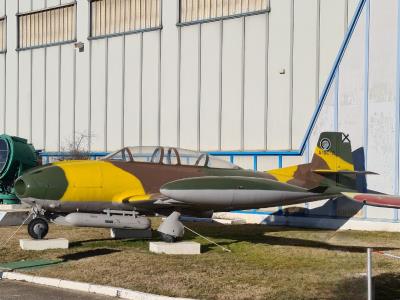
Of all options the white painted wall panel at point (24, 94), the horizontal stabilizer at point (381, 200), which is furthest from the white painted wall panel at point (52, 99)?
the horizontal stabilizer at point (381, 200)

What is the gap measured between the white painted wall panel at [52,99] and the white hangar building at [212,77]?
5cm

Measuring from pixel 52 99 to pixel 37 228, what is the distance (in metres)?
14.3

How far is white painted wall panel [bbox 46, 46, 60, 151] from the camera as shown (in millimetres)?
26750

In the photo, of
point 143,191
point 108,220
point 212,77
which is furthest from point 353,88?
point 108,220

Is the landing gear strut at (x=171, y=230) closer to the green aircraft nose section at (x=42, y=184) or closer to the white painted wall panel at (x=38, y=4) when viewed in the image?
the green aircraft nose section at (x=42, y=184)

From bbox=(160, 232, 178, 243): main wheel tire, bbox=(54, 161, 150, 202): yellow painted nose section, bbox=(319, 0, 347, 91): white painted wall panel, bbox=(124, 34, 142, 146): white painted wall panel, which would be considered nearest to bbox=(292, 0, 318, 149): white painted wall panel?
bbox=(319, 0, 347, 91): white painted wall panel

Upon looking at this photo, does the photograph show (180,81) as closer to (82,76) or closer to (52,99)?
(82,76)

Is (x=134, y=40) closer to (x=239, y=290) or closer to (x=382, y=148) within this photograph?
(x=382, y=148)

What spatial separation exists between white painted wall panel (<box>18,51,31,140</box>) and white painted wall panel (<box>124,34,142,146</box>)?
19.4 feet

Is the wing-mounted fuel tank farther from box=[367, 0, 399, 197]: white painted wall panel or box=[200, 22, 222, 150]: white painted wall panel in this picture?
box=[200, 22, 222, 150]: white painted wall panel

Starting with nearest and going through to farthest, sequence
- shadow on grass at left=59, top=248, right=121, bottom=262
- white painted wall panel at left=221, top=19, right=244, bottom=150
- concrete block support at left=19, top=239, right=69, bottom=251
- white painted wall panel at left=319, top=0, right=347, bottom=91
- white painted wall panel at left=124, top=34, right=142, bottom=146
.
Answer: shadow on grass at left=59, top=248, right=121, bottom=262 < concrete block support at left=19, top=239, right=69, bottom=251 < white painted wall panel at left=319, top=0, right=347, bottom=91 < white painted wall panel at left=221, top=19, right=244, bottom=150 < white painted wall panel at left=124, top=34, right=142, bottom=146

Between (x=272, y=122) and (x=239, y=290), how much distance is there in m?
11.9

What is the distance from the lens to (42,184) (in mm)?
12625

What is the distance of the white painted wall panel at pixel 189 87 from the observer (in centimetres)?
2225
